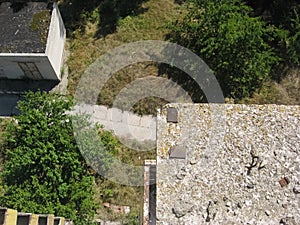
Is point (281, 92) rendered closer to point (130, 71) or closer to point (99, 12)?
point (130, 71)

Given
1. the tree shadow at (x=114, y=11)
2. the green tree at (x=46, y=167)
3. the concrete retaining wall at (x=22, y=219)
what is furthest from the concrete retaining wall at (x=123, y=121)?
the concrete retaining wall at (x=22, y=219)

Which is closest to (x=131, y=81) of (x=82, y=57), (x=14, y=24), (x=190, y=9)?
(x=82, y=57)

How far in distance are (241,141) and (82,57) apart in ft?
36.4

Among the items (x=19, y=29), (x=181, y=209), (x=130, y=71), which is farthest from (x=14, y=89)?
(x=181, y=209)

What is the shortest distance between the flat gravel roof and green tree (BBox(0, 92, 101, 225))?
2.22 metres

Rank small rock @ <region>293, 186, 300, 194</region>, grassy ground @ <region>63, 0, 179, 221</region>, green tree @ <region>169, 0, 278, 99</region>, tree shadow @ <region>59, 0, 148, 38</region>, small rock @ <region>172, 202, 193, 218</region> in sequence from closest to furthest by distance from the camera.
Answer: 1. small rock @ <region>172, 202, 193, 218</region>
2. small rock @ <region>293, 186, 300, 194</region>
3. green tree @ <region>169, 0, 278, 99</region>
4. grassy ground @ <region>63, 0, 179, 221</region>
5. tree shadow @ <region>59, 0, 148, 38</region>

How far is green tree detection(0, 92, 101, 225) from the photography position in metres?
17.2

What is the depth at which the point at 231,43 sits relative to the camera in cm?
1859

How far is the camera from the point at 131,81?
20891 mm

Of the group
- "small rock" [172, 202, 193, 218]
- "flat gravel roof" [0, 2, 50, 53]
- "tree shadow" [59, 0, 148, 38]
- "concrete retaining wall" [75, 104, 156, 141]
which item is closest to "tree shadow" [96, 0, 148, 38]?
"tree shadow" [59, 0, 148, 38]

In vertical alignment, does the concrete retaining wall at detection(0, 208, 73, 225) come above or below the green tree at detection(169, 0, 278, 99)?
below

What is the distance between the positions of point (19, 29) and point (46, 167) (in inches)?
253

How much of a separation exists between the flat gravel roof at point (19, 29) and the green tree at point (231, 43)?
249 inches

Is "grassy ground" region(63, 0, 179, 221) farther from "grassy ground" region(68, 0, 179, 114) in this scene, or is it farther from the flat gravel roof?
the flat gravel roof
